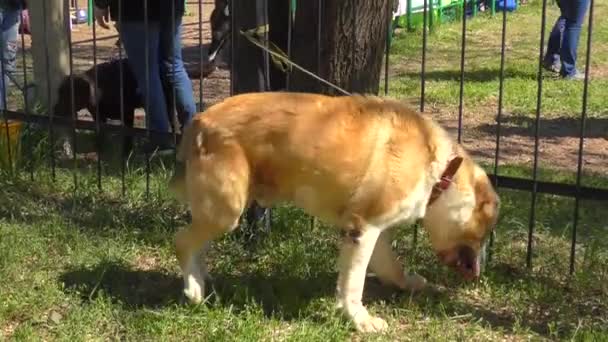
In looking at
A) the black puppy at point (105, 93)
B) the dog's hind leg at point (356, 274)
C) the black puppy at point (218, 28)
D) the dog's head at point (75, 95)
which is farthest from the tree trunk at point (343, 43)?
the black puppy at point (218, 28)

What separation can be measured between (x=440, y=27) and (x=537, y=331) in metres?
10.7

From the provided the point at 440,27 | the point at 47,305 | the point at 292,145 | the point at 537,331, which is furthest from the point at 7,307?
the point at 440,27

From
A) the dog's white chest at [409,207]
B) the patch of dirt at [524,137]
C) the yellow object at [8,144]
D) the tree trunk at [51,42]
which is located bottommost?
the patch of dirt at [524,137]

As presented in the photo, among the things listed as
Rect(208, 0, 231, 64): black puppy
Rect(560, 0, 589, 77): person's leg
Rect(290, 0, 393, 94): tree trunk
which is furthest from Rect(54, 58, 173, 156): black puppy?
Rect(560, 0, 589, 77): person's leg

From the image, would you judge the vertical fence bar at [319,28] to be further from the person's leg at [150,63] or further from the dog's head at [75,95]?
the dog's head at [75,95]

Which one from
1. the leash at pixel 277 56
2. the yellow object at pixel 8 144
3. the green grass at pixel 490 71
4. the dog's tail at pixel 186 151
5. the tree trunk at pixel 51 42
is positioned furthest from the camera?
the green grass at pixel 490 71

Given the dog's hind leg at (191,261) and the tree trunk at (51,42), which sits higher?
the tree trunk at (51,42)

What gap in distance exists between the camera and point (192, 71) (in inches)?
433

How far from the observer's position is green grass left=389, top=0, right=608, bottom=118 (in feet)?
28.8

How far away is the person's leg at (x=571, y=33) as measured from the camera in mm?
9828

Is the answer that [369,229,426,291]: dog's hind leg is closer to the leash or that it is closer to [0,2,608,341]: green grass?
[0,2,608,341]: green grass

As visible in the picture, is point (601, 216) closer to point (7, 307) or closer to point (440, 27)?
point (7, 307)

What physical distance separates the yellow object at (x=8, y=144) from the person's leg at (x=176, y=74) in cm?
105

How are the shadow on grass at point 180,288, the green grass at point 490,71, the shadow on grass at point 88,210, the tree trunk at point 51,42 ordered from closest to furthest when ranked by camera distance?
the shadow on grass at point 180,288
the shadow on grass at point 88,210
the tree trunk at point 51,42
the green grass at point 490,71
